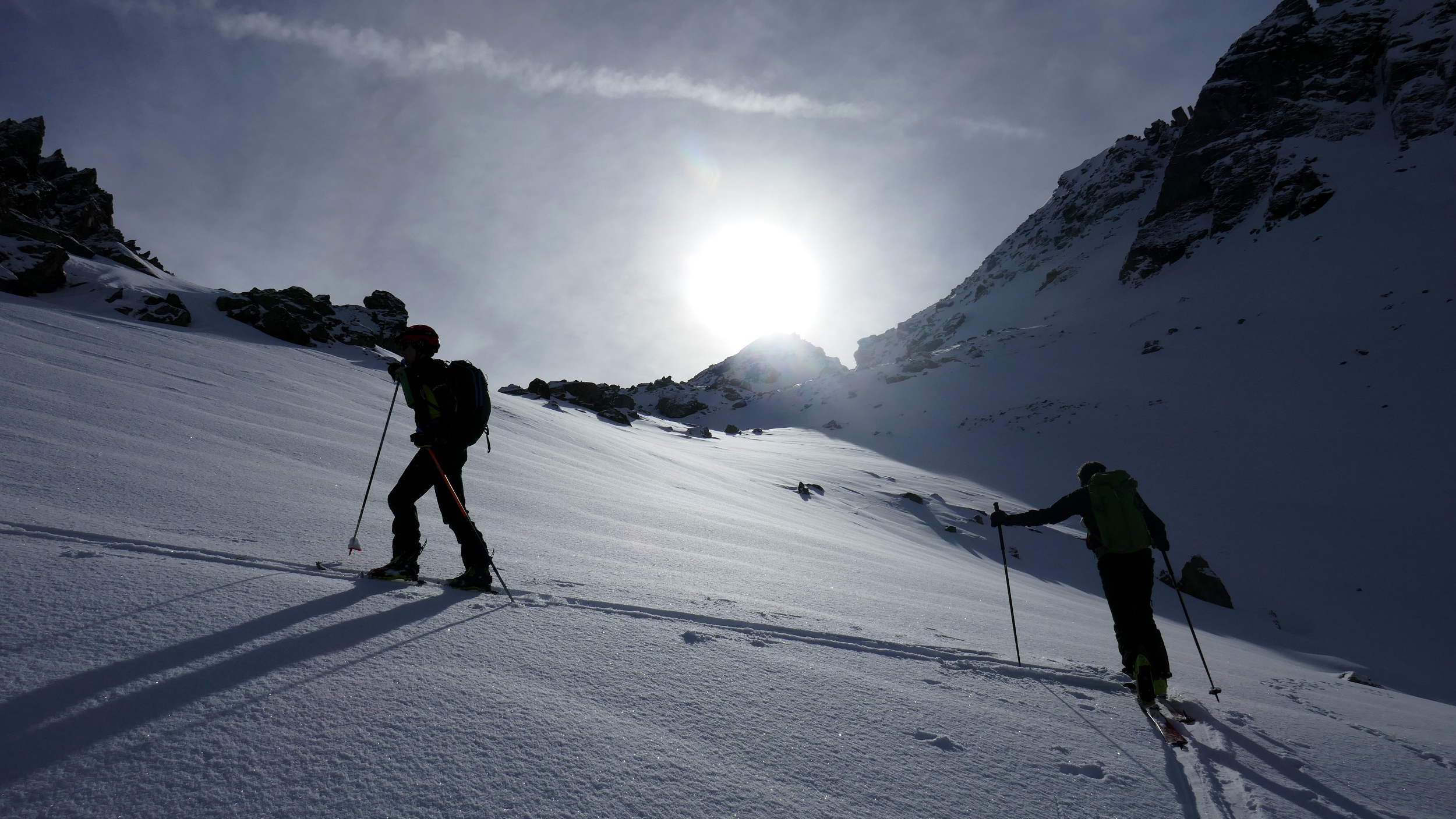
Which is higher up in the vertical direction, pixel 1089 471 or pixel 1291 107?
pixel 1291 107

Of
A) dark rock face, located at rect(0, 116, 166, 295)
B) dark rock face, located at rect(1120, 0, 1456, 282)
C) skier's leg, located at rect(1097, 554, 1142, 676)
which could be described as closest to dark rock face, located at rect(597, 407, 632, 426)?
dark rock face, located at rect(0, 116, 166, 295)

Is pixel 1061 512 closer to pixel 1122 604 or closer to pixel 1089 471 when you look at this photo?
pixel 1089 471

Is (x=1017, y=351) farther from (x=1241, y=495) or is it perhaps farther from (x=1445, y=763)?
(x=1445, y=763)

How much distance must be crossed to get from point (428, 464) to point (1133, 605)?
5586 mm

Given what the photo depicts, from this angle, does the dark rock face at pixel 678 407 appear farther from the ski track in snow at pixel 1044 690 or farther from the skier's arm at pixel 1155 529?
the ski track in snow at pixel 1044 690

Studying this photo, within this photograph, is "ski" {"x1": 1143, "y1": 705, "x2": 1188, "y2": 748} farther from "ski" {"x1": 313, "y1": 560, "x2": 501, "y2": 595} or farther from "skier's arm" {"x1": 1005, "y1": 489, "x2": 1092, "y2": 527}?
"ski" {"x1": 313, "y1": 560, "x2": 501, "y2": 595}

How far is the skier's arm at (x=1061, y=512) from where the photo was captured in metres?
4.57

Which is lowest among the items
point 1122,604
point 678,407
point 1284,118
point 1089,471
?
point 1122,604

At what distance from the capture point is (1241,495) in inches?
801

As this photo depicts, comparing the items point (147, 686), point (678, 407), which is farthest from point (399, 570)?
point (678, 407)

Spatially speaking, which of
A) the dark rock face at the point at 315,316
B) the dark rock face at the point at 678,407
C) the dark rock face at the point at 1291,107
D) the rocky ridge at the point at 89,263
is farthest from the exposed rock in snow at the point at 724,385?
the dark rock face at the point at 1291,107

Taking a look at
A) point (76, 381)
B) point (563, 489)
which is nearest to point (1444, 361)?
point (563, 489)

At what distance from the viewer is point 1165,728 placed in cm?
318

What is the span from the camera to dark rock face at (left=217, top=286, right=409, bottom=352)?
20.3 m
